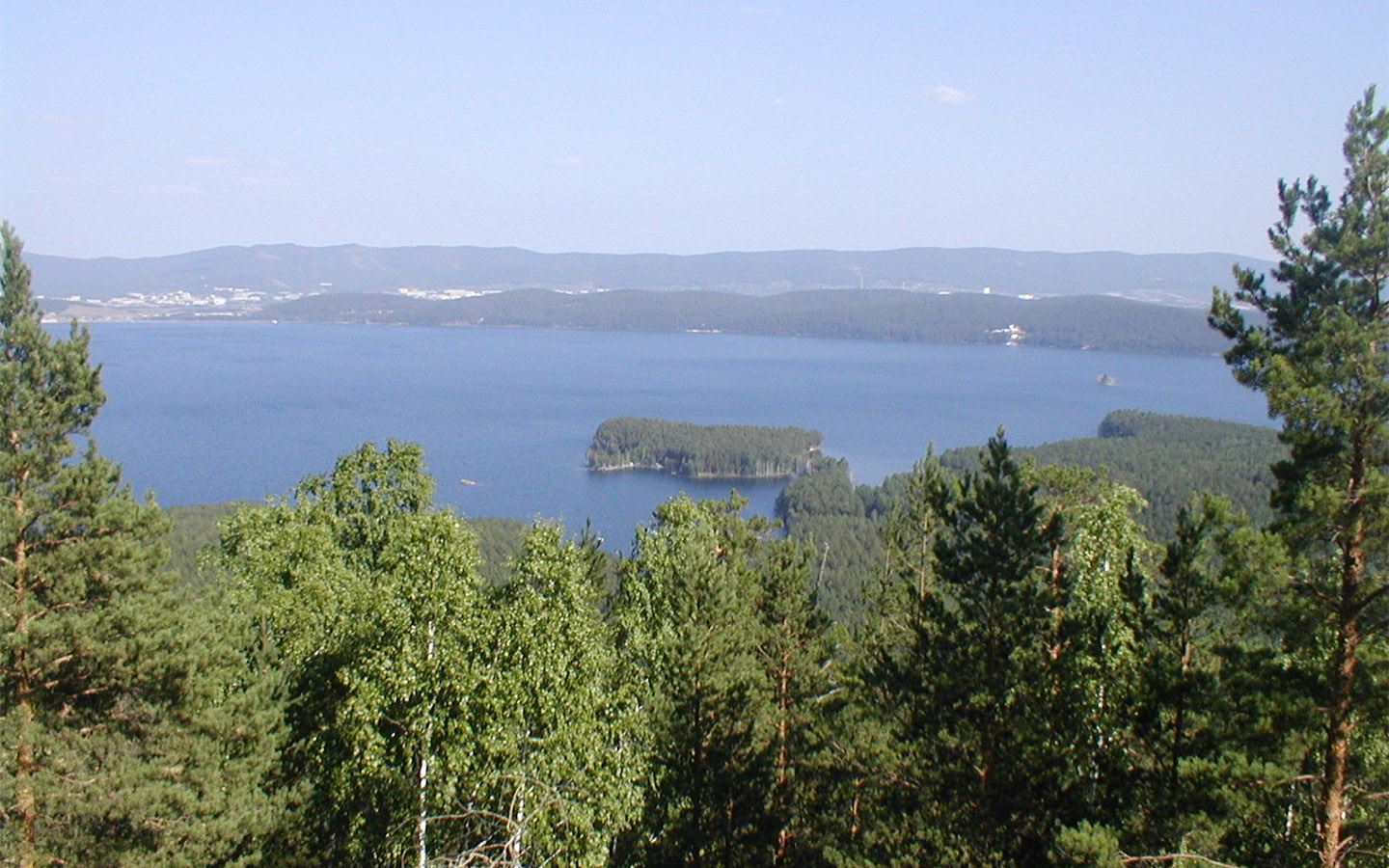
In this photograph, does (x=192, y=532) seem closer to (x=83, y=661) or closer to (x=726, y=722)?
(x=726, y=722)

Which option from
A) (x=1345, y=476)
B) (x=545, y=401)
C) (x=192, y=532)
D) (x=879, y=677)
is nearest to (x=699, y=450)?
(x=545, y=401)

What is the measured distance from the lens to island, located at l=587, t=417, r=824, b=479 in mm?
61875

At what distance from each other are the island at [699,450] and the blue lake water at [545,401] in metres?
2.04

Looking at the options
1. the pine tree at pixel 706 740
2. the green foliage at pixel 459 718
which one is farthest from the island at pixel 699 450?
the green foliage at pixel 459 718

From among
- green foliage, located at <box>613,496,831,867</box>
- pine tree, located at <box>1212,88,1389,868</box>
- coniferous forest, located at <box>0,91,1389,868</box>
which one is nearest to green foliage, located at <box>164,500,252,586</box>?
green foliage, located at <box>613,496,831,867</box>

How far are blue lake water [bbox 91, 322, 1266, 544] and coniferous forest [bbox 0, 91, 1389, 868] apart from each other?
10.4m

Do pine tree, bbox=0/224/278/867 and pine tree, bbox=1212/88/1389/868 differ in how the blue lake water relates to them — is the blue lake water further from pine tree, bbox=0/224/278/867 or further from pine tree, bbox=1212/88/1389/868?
pine tree, bbox=1212/88/1389/868

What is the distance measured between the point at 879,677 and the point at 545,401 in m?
79.6

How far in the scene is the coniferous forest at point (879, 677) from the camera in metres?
5.18

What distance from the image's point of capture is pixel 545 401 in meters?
86.0

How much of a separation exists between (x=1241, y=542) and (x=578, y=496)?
151ft

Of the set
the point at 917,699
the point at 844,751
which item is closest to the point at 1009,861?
the point at 917,699

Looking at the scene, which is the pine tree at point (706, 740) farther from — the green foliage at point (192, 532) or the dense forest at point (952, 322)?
the dense forest at point (952, 322)

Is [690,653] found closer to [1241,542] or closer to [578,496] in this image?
[1241,542]
